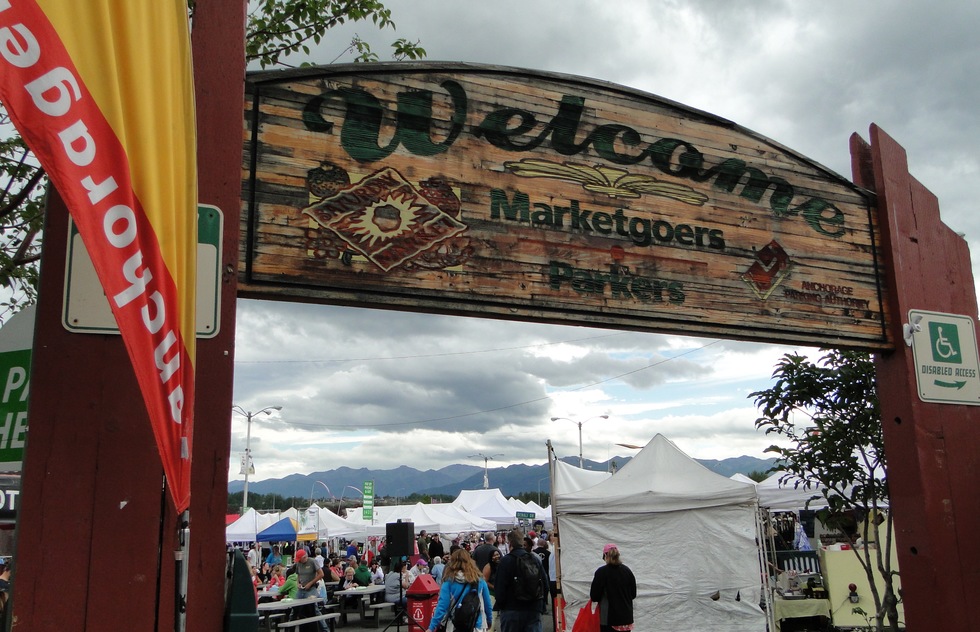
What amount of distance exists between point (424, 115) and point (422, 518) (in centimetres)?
2668

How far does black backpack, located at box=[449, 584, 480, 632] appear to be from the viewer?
9094mm

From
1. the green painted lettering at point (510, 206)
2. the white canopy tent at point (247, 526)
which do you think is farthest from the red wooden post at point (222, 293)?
the white canopy tent at point (247, 526)

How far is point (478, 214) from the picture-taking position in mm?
5316

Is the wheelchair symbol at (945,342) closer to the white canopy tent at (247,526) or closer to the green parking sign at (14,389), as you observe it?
the green parking sign at (14,389)

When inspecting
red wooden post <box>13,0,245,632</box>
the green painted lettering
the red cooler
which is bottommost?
the red cooler

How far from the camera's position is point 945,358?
6.78 metres

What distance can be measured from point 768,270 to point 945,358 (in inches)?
76.8

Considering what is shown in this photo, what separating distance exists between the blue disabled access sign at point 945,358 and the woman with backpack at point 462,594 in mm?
5250

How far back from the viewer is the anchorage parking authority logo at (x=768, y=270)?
620cm

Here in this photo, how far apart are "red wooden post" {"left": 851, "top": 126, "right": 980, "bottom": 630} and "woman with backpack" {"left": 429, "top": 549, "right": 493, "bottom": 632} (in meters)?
4.68

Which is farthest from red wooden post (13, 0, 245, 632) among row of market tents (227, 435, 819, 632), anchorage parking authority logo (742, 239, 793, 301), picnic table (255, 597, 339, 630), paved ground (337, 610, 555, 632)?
paved ground (337, 610, 555, 632)

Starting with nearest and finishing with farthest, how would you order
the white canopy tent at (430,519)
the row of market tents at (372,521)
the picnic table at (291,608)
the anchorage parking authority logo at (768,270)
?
the anchorage parking authority logo at (768,270) → the picnic table at (291,608) → the row of market tents at (372,521) → the white canopy tent at (430,519)

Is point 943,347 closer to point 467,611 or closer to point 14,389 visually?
point 467,611

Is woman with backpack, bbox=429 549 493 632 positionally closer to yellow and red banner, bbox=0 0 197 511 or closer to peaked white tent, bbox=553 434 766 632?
peaked white tent, bbox=553 434 766 632
